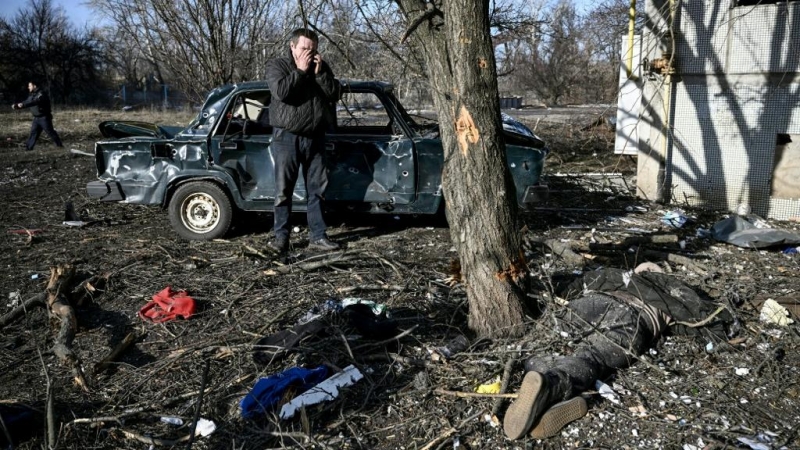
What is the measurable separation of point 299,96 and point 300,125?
27cm

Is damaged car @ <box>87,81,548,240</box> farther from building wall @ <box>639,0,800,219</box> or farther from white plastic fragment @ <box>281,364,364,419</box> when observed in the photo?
white plastic fragment @ <box>281,364,364,419</box>

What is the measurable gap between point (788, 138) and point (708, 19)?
5.47ft

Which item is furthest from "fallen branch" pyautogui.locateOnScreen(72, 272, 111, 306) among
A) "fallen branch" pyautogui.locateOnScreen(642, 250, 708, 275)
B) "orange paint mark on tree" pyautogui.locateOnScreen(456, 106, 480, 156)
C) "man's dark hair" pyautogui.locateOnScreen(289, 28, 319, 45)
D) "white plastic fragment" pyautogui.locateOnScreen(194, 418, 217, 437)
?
"fallen branch" pyautogui.locateOnScreen(642, 250, 708, 275)

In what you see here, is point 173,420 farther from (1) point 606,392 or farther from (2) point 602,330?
(2) point 602,330

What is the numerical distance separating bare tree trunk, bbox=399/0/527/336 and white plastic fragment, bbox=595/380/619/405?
0.59 meters

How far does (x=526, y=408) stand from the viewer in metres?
3.02

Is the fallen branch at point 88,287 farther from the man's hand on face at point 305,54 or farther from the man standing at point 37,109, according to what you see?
the man standing at point 37,109

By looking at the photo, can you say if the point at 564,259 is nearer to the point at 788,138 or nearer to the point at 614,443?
the point at 614,443

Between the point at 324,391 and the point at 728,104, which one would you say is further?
the point at 728,104

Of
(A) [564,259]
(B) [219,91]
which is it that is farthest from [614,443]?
(B) [219,91]

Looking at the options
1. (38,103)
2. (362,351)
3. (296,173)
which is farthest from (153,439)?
(38,103)

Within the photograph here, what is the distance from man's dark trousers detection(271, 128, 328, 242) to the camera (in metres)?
6.05

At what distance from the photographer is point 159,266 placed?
18.4 feet

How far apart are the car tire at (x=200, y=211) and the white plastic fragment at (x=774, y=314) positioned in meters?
4.87
